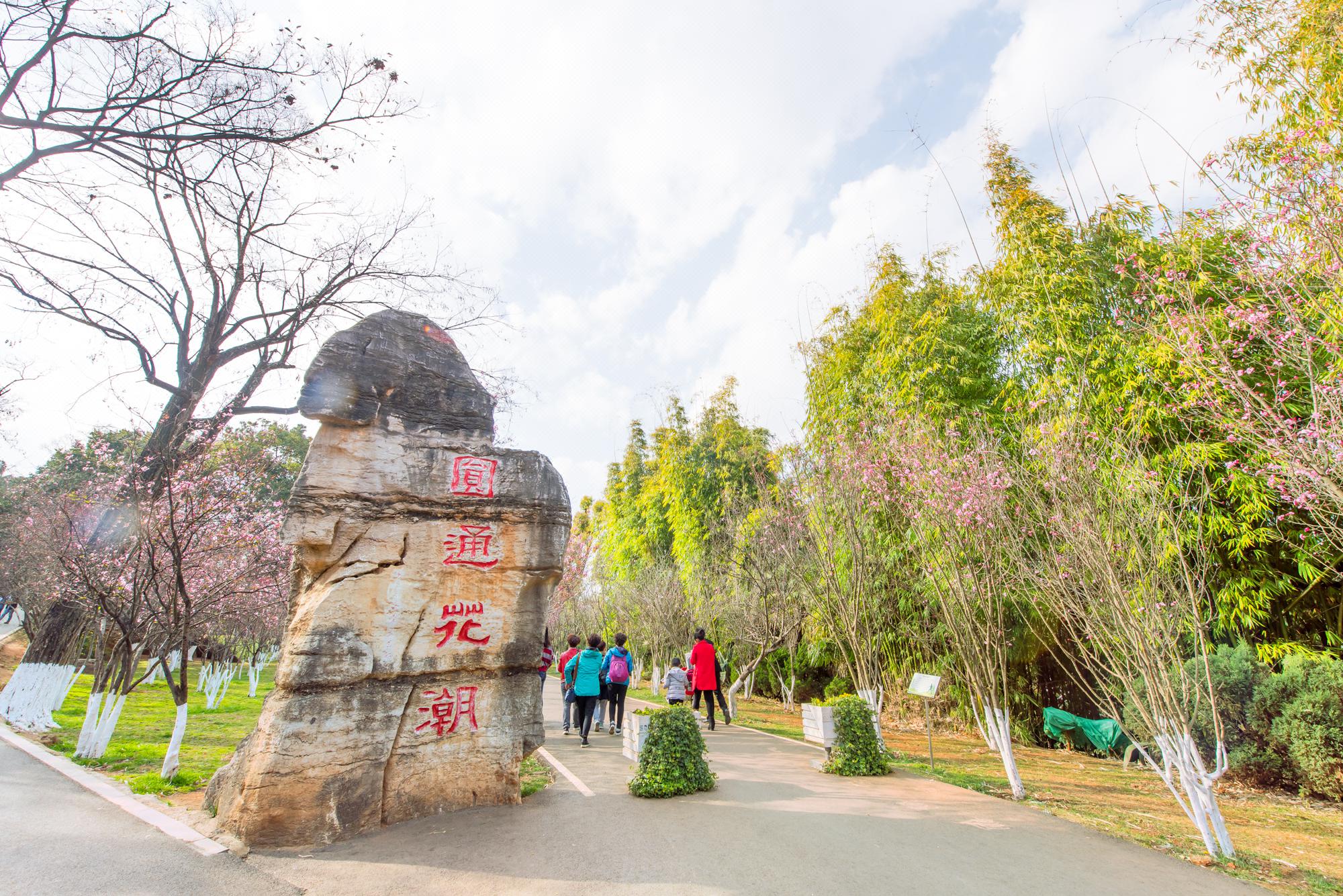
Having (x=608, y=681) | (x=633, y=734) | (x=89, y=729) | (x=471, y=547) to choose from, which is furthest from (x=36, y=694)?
(x=633, y=734)

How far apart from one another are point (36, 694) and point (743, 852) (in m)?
10.5

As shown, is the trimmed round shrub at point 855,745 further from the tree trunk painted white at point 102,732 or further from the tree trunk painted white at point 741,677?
the tree trunk painted white at point 102,732

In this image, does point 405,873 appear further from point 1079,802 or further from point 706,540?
point 706,540

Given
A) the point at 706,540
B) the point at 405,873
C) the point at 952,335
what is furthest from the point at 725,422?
the point at 405,873

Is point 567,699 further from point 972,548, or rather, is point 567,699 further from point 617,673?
point 972,548

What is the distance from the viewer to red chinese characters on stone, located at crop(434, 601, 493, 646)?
4.90 metres

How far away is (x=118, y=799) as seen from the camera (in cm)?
504

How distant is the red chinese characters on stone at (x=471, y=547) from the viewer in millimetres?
5051

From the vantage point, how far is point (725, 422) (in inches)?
666

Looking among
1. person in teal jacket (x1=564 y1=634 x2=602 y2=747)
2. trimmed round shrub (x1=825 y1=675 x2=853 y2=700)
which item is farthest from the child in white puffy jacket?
trimmed round shrub (x1=825 y1=675 x2=853 y2=700)

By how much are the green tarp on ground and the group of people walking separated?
481 cm

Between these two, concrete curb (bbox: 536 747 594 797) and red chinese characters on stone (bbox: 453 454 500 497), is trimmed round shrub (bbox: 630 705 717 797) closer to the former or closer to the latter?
concrete curb (bbox: 536 747 594 797)

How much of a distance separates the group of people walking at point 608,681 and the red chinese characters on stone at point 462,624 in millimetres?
2174

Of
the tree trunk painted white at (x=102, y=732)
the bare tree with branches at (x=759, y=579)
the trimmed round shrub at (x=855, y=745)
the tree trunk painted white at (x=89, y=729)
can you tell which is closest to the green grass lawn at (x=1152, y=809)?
the trimmed round shrub at (x=855, y=745)
